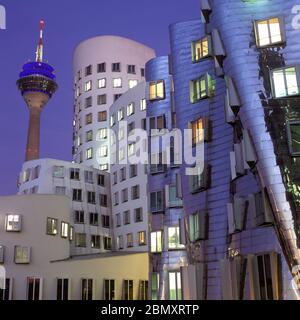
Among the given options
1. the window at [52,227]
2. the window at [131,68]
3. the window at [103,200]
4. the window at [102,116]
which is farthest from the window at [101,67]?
the window at [52,227]

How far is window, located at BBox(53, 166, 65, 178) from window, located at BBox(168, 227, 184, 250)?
93.0ft

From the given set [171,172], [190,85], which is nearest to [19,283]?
[171,172]

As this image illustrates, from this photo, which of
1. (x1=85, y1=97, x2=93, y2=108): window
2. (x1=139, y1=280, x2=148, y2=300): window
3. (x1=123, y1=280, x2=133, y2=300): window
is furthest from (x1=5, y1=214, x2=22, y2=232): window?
(x1=85, y1=97, x2=93, y2=108): window

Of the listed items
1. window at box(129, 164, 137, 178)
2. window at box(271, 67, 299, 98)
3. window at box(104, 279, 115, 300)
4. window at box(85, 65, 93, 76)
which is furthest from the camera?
window at box(85, 65, 93, 76)

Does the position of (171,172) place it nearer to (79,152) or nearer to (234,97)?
(234,97)

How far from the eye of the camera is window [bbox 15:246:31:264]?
37.9 m

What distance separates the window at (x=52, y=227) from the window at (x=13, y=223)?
7.77 ft

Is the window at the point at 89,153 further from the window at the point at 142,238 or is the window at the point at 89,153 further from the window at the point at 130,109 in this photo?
the window at the point at 142,238

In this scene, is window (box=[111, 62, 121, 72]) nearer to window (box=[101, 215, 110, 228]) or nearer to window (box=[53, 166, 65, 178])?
window (box=[53, 166, 65, 178])

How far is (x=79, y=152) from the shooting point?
228 feet

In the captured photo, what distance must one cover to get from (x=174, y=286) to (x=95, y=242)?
28.4 m

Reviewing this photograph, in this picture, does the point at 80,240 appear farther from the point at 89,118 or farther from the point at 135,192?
the point at 89,118

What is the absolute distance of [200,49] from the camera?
27.1 m

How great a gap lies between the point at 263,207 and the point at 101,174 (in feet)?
139
